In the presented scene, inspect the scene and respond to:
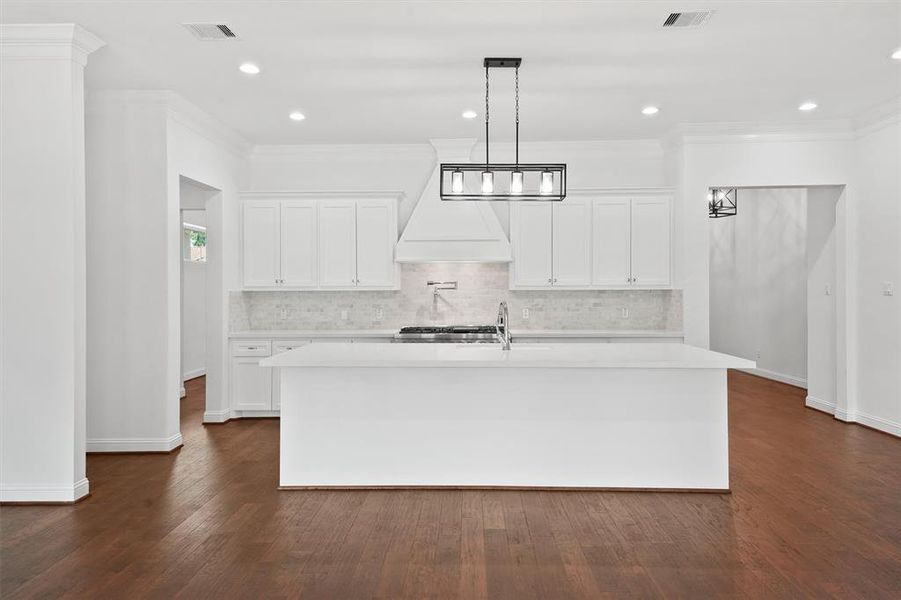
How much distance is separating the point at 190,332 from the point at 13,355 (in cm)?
539

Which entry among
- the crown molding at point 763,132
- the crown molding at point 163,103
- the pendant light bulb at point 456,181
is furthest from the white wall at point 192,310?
the crown molding at point 763,132

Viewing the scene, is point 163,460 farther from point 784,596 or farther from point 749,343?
point 749,343

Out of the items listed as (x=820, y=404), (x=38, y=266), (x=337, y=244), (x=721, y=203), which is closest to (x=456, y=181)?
(x=337, y=244)

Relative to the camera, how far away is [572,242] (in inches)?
247

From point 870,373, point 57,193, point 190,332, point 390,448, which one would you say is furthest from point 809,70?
point 190,332

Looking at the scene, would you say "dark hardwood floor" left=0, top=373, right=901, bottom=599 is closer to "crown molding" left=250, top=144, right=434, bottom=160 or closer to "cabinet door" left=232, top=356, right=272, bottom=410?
"cabinet door" left=232, top=356, right=272, bottom=410

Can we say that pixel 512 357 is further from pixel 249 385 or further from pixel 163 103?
pixel 163 103

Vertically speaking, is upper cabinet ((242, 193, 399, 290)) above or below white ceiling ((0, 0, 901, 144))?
below

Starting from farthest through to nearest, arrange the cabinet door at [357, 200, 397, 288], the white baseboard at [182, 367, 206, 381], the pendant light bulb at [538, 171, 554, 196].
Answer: the white baseboard at [182, 367, 206, 381] < the cabinet door at [357, 200, 397, 288] < the pendant light bulb at [538, 171, 554, 196]

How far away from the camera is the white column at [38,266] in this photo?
367 centimetres

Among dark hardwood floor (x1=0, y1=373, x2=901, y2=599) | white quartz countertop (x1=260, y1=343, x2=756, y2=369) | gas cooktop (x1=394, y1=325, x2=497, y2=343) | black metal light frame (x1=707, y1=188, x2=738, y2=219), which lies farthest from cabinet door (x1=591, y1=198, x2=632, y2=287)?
dark hardwood floor (x1=0, y1=373, x2=901, y2=599)

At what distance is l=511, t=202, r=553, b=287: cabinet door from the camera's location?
20.7ft

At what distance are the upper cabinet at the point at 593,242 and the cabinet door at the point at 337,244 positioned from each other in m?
1.78

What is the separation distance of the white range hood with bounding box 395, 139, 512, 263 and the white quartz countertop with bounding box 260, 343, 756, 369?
2118 millimetres
